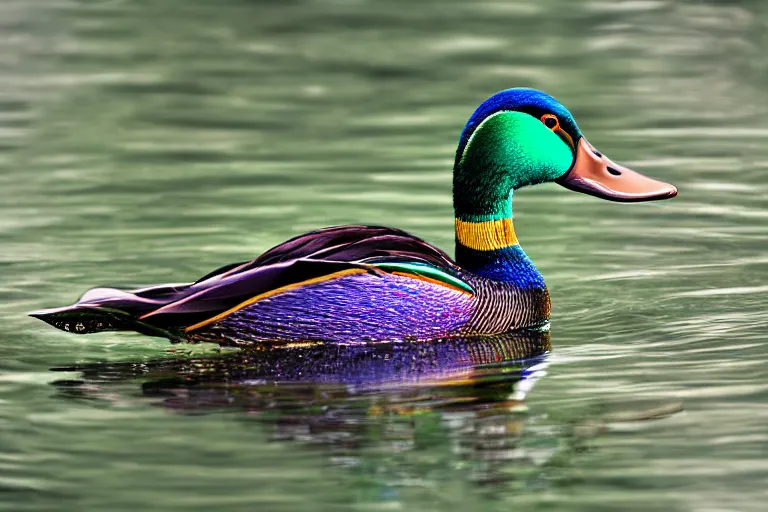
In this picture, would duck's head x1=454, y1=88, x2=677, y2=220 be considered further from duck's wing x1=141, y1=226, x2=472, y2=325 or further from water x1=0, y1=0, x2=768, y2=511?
water x1=0, y1=0, x2=768, y2=511

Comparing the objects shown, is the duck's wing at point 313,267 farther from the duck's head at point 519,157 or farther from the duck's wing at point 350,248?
the duck's head at point 519,157

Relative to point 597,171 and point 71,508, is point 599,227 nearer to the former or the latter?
point 597,171

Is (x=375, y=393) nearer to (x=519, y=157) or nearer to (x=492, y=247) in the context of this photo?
(x=492, y=247)

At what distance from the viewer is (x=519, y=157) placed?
9641 mm

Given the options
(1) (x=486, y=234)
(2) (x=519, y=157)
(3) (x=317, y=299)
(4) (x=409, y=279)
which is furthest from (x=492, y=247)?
(3) (x=317, y=299)

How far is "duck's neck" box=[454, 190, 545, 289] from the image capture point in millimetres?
9641

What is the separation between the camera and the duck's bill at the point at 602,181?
32.3 ft

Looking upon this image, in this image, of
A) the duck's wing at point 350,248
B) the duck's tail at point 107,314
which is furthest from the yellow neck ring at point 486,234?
the duck's tail at point 107,314

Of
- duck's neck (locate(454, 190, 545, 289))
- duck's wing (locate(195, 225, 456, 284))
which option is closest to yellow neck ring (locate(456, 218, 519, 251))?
duck's neck (locate(454, 190, 545, 289))

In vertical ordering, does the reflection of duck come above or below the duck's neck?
below

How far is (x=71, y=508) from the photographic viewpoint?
6770mm

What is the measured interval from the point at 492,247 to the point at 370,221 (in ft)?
8.77

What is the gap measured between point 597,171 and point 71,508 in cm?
424

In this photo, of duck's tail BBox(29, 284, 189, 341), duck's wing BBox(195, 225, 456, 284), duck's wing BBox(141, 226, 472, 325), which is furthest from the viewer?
duck's wing BBox(195, 225, 456, 284)
